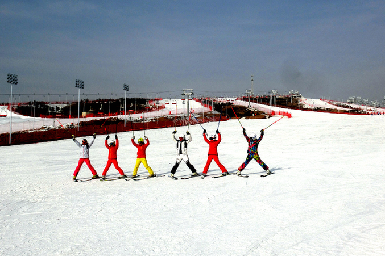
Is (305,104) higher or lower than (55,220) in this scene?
higher

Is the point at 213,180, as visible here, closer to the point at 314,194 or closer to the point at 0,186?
the point at 314,194

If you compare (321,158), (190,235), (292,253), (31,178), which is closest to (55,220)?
(190,235)

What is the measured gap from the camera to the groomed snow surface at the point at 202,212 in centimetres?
579

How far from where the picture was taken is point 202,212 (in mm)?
7734

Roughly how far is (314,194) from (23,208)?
8521 millimetres

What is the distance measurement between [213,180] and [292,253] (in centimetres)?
630

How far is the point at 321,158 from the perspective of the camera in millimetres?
16609

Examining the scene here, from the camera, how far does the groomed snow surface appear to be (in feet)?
19.0

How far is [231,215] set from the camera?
7.46m

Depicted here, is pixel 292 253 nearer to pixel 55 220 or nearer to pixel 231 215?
pixel 231 215

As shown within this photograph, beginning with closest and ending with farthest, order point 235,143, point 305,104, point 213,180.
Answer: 1. point 213,180
2. point 235,143
3. point 305,104

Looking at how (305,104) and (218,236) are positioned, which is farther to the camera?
(305,104)

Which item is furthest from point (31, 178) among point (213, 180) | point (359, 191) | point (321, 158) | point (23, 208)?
point (321, 158)

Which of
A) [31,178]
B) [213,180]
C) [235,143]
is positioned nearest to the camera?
[213,180]
